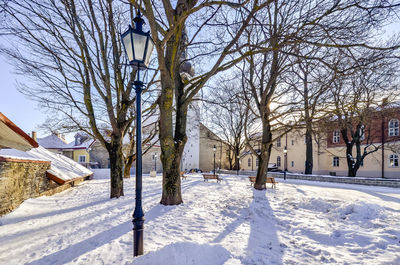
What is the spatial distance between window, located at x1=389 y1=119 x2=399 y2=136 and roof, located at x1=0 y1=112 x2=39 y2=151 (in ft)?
108

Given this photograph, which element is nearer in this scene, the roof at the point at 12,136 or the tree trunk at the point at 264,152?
the roof at the point at 12,136

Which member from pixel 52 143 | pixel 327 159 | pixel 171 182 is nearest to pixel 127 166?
pixel 171 182

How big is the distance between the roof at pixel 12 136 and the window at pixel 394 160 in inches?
1359

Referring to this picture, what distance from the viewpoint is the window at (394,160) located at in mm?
24712

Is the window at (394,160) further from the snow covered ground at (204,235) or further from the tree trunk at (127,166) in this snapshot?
the tree trunk at (127,166)

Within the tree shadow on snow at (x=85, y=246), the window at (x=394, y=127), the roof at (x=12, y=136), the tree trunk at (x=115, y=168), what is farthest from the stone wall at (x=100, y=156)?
the window at (x=394, y=127)

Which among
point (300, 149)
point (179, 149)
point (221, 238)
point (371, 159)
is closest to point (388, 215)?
point (221, 238)

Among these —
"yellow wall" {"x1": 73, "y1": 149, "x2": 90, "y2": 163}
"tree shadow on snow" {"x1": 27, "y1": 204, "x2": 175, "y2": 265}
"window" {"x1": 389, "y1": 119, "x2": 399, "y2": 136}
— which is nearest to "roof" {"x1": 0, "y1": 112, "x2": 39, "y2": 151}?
"tree shadow on snow" {"x1": 27, "y1": 204, "x2": 175, "y2": 265}

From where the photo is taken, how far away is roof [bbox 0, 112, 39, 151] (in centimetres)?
349

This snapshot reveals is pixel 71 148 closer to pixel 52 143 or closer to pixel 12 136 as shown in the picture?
pixel 52 143

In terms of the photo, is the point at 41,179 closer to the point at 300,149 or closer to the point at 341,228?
the point at 341,228

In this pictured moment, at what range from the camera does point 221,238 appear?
4.53 meters

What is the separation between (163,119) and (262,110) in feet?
20.9

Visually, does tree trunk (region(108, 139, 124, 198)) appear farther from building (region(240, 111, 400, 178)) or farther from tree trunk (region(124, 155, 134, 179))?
building (region(240, 111, 400, 178))
